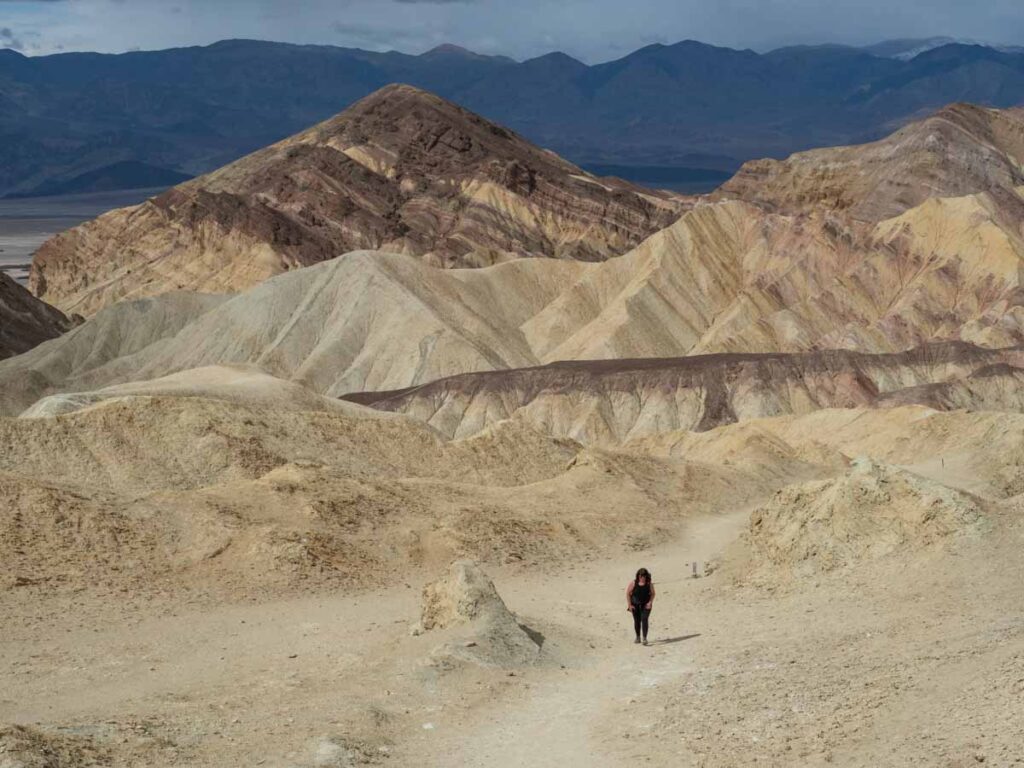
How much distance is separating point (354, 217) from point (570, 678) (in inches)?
5512

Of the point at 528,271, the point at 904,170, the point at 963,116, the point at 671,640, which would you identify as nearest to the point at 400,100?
the point at 904,170

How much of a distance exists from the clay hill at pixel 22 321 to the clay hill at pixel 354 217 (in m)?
18.0

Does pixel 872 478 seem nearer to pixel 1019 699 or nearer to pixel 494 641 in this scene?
pixel 494 641

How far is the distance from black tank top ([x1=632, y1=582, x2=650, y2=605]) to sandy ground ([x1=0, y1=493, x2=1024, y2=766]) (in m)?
0.79

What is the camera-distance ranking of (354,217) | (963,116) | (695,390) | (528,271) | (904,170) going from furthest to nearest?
1. (963,116)
2. (354,217)
3. (904,170)
4. (528,271)
5. (695,390)

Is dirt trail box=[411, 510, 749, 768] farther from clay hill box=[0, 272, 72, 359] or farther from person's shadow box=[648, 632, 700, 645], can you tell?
clay hill box=[0, 272, 72, 359]

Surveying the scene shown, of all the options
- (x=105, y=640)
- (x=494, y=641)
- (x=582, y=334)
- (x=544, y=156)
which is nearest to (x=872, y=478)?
(x=494, y=641)

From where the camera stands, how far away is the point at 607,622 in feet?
81.9

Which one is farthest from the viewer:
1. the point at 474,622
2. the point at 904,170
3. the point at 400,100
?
the point at 400,100

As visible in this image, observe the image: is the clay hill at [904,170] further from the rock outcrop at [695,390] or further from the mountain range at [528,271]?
the rock outcrop at [695,390]

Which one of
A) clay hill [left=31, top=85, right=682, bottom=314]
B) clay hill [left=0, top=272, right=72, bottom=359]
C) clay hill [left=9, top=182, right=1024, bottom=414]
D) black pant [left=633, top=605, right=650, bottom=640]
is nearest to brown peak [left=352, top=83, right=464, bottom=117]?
clay hill [left=31, top=85, right=682, bottom=314]

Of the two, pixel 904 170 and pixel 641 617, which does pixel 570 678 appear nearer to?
pixel 641 617

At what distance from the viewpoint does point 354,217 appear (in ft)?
514

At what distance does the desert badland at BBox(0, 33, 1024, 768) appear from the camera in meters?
16.7
